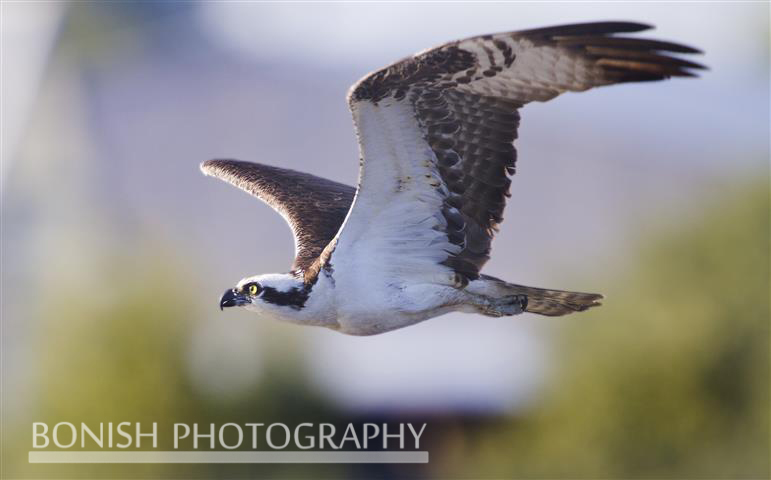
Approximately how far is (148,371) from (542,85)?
14.8m

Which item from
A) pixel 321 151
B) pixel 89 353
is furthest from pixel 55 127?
pixel 89 353

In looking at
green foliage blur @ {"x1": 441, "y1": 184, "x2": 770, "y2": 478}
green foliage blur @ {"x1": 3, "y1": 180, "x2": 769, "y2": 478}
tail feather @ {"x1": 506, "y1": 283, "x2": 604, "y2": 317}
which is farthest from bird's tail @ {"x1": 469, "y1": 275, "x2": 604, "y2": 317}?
green foliage blur @ {"x1": 441, "y1": 184, "x2": 770, "y2": 478}

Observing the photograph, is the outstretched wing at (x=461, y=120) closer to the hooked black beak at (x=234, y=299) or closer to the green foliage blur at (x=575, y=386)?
the hooked black beak at (x=234, y=299)

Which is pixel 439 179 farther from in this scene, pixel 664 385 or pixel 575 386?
pixel 664 385

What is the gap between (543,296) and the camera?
25.5 ft

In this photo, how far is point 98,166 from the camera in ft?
110

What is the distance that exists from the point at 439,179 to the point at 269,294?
123 cm

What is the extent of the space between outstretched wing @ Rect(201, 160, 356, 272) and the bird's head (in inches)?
13.4

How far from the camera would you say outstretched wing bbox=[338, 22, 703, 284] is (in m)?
6.48

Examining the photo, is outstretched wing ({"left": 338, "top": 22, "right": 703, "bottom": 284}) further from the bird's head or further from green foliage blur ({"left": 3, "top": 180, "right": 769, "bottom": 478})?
green foliage blur ({"left": 3, "top": 180, "right": 769, "bottom": 478})

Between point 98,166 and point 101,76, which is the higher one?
point 101,76

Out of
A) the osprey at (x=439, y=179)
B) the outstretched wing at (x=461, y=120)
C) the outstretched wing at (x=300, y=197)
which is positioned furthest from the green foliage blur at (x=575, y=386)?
the outstretched wing at (x=461, y=120)

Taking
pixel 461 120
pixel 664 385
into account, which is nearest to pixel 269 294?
pixel 461 120

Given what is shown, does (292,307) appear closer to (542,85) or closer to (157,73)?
(542,85)
